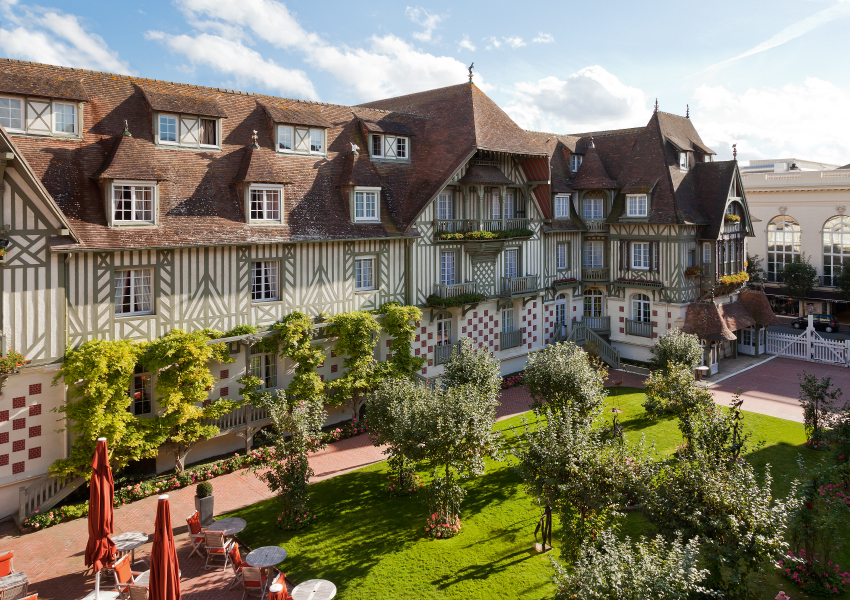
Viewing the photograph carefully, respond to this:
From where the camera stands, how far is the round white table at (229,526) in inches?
615

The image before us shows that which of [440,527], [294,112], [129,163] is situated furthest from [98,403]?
[294,112]

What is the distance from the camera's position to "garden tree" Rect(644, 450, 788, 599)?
10953 millimetres

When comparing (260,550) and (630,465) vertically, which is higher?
(630,465)

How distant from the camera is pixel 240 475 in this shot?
20.9 metres

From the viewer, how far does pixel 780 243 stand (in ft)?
159

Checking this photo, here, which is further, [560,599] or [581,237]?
[581,237]

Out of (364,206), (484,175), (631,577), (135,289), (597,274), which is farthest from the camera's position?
(597,274)

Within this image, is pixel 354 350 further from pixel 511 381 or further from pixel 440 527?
pixel 511 381

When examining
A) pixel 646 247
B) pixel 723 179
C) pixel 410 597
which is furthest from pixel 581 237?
pixel 410 597

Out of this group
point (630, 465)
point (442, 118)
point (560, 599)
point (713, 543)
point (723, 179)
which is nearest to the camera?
point (560, 599)

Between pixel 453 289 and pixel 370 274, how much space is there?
165 inches

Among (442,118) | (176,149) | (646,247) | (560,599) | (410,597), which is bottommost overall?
(410,597)

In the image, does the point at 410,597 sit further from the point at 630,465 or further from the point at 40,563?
the point at 40,563

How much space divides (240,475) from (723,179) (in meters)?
29.8
